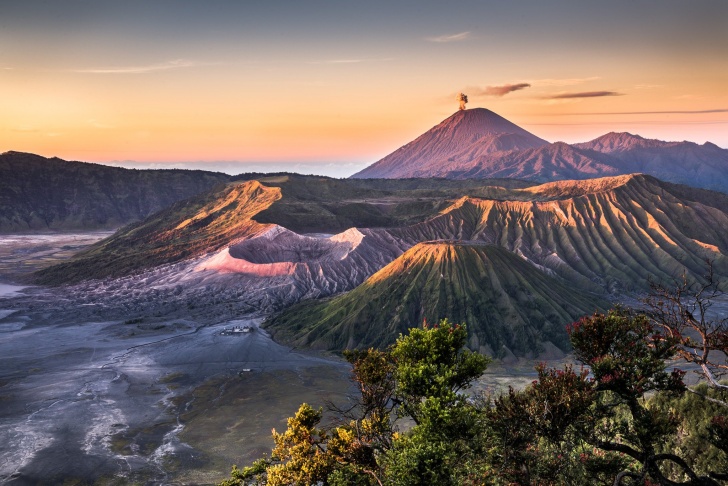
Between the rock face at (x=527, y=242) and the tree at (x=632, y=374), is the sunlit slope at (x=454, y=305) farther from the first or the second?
the tree at (x=632, y=374)

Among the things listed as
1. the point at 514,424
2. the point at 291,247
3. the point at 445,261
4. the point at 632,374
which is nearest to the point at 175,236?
the point at 291,247

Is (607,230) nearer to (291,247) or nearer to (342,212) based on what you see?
(342,212)

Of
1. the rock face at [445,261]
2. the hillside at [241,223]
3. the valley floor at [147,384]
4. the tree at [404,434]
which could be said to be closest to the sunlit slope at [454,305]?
the rock face at [445,261]

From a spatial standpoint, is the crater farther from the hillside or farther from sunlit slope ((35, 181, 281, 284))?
sunlit slope ((35, 181, 281, 284))

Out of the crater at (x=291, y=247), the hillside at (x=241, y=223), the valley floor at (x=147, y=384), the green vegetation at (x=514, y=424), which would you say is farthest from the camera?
the hillside at (x=241, y=223)

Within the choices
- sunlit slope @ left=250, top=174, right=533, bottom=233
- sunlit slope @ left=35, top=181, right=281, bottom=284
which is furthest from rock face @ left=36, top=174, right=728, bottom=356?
sunlit slope @ left=250, top=174, right=533, bottom=233
